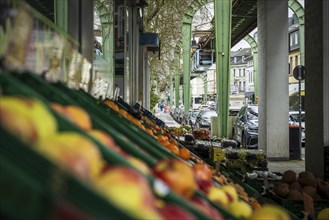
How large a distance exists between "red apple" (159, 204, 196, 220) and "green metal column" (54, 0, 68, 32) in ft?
9.84

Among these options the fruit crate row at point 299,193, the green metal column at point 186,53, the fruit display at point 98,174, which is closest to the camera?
the fruit display at point 98,174

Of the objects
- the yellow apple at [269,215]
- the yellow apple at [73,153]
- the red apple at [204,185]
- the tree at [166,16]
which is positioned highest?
the tree at [166,16]

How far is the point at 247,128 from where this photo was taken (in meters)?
15.5

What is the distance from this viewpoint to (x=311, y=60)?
7.75 m

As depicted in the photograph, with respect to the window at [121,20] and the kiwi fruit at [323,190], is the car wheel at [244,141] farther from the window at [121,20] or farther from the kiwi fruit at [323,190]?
the kiwi fruit at [323,190]

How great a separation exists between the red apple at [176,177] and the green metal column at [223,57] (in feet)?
50.1

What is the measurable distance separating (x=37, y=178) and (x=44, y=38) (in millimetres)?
1244

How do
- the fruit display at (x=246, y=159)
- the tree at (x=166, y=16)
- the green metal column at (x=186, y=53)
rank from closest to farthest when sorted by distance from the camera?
the fruit display at (x=246, y=159), the tree at (x=166, y=16), the green metal column at (x=186, y=53)

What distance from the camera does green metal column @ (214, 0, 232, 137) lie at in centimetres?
1684

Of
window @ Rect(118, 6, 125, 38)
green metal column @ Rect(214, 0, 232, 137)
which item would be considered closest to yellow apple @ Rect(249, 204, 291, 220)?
window @ Rect(118, 6, 125, 38)

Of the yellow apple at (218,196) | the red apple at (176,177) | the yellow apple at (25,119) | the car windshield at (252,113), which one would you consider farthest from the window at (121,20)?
the car windshield at (252,113)

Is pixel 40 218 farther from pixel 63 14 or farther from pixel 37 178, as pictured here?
pixel 63 14

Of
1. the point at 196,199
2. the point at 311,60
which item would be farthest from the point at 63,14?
the point at 311,60

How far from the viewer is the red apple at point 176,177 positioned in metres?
1.67
